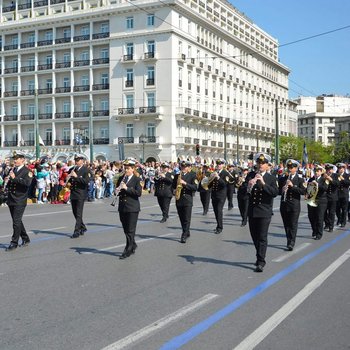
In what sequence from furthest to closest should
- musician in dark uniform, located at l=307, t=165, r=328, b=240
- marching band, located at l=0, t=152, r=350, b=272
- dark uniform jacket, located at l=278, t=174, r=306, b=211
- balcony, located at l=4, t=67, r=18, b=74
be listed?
1. balcony, located at l=4, t=67, r=18, b=74
2. musician in dark uniform, located at l=307, t=165, r=328, b=240
3. dark uniform jacket, located at l=278, t=174, r=306, b=211
4. marching band, located at l=0, t=152, r=350, b=272

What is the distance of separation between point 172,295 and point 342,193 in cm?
936

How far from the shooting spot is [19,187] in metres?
10.5

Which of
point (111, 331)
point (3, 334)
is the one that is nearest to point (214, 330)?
point (111, 331)

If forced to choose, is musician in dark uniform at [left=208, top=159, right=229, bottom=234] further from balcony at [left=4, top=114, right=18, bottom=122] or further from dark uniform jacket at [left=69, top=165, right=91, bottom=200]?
balcony at [left=4, top=114, right=18, bottom=122]

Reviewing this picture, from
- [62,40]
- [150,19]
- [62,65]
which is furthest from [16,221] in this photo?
[62,40]

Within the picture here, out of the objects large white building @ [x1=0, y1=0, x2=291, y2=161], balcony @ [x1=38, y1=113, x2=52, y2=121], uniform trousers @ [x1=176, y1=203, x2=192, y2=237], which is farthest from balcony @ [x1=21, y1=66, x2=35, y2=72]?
uniform trousers @ [x1=176, y1=203, x2=192, y2=237]

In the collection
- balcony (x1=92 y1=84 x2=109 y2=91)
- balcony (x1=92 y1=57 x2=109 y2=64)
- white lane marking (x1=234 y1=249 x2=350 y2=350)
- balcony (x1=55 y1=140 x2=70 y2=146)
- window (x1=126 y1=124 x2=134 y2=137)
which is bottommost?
white lane marking (x1=234 y1=249 x2=350 y2=350)

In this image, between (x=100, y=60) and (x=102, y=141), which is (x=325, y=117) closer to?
(x=100, y=60)

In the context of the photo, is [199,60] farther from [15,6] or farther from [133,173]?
[133,173]

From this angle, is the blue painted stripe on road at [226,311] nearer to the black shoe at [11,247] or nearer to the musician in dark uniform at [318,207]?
the musician in dark uniform at [318,207]

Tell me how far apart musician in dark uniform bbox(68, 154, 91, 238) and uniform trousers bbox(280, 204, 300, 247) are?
4.73m

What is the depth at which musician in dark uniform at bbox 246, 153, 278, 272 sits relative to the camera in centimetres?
863

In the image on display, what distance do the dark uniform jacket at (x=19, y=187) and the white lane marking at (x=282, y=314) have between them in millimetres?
5827

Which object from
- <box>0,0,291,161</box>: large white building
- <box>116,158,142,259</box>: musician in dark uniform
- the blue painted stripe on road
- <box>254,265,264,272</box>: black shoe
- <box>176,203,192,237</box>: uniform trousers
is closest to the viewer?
the blue painted stripe on road
